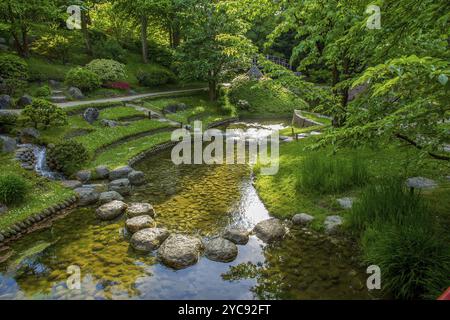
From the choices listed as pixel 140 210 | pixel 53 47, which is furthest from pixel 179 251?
pixel 53 47

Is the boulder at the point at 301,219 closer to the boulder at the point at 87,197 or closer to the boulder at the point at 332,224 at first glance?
the boulder at the point at 332,224

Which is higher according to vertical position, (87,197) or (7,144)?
(7,144)

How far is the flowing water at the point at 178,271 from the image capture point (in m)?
8.28

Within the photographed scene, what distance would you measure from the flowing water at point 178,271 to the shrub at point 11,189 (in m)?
1.99

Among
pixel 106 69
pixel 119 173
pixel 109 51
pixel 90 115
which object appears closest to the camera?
pixel 119 173

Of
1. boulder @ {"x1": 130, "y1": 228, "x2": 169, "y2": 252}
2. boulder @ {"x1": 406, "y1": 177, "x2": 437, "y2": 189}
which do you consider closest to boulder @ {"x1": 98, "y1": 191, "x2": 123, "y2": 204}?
boulder @ {"x1": 130, "y1": 228, "x2": 169, "y2": 252}

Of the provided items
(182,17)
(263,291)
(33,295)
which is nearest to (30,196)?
(33,295)

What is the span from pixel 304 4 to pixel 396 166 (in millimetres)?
7922

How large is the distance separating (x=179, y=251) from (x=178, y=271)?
0.65 meters

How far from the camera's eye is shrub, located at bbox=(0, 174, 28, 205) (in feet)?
40.0

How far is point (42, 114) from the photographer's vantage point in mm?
20078

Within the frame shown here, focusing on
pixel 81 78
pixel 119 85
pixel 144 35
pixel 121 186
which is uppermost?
pixel 144 35

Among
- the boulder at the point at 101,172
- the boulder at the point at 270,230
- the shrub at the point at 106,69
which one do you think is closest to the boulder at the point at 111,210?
the boulder at the point at 101,172

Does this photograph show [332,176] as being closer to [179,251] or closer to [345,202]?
[345,202]
